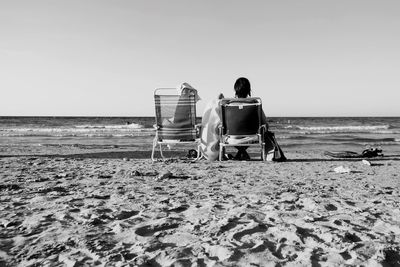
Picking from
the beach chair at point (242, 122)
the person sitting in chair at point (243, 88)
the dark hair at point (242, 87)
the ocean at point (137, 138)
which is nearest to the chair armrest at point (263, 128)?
the beach chair at point (242, 122)

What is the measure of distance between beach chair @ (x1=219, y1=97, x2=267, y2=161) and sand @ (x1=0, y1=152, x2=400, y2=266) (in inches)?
78.2

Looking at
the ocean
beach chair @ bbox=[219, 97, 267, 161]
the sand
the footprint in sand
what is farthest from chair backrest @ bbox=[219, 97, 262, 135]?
the ocean

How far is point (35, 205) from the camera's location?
3.39 metres

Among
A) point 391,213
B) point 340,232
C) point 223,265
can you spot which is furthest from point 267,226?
point 391,213

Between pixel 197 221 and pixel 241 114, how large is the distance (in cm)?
423

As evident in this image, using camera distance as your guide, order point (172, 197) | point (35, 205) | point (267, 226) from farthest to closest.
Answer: point (172, 197) → point (35, 205) → point (267, 226)

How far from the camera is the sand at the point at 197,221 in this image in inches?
88.3

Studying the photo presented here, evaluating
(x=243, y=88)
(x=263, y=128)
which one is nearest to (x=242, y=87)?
(x=243, y=88)

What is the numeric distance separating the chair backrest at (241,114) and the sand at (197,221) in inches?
80.7

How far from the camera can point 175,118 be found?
7648 mm

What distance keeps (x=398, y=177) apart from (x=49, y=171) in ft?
17.7

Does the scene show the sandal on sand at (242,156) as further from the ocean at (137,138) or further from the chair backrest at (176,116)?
the ocean at (137,138)

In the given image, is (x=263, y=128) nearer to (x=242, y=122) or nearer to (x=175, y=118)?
(x=242, y=122)

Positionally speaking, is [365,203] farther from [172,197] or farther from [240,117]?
[240,117]
